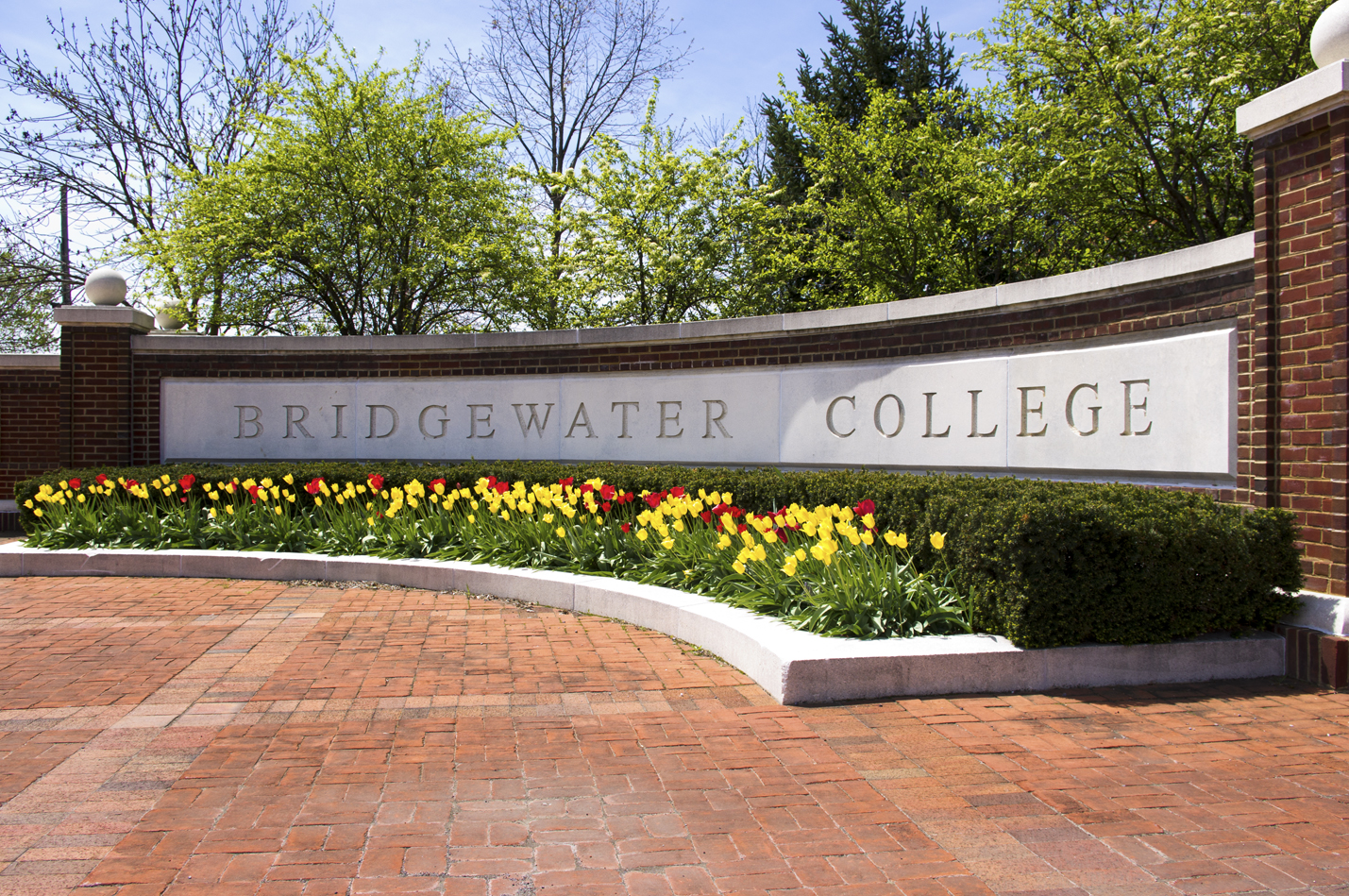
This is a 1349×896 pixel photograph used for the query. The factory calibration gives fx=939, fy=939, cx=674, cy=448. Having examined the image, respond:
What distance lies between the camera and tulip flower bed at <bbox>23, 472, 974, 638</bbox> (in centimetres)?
503

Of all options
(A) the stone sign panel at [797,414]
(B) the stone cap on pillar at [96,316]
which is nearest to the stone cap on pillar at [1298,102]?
(A) the stone sign panel at [797,414]

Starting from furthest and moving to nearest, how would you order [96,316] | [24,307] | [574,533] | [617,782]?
[24,307]
[96,316]
[574,533]
[617,782]

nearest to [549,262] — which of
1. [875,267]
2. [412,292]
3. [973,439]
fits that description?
[412,292]

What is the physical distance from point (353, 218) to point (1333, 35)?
14903mm

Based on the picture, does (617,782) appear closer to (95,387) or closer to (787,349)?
(787,349)

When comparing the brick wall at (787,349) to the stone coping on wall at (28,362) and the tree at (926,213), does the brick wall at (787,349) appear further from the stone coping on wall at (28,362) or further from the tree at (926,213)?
the tree at (926,213)

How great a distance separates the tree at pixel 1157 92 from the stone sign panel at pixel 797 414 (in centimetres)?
905

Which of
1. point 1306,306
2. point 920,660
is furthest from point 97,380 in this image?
point 1306,306

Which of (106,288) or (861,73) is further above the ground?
(861,73)

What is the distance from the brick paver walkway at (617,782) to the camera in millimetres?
2711

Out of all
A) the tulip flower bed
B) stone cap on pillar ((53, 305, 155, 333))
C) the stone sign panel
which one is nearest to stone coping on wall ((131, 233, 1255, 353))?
stone cap on pillar ((53, 305, 155, 333))

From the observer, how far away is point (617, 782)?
11.2 ft

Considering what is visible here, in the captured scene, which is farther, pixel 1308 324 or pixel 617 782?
pixel 1308 324

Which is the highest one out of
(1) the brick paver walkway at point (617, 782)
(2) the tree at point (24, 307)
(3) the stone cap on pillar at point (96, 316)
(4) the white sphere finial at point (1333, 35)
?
(2) the tree at point (24, 307)
